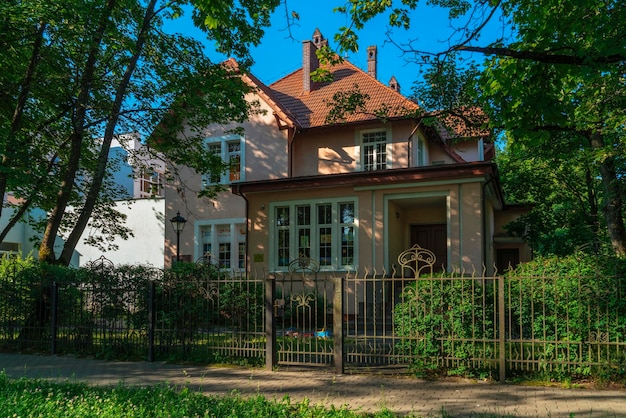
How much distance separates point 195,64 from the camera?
14.4 metres

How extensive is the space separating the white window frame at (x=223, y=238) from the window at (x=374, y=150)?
5078 mm

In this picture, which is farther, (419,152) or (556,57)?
(419,152)

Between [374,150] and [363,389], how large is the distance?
13198mm

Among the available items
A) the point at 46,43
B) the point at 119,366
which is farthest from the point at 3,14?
the point at 119,366

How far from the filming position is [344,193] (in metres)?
16.1

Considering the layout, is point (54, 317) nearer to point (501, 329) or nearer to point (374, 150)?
point (501, 329)

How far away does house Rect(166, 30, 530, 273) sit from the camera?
14.4 metres

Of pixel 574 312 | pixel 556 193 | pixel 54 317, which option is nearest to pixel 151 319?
pixel 54 317

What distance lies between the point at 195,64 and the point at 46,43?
365 cm

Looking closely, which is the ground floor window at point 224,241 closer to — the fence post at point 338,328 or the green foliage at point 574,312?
the fence post at point 338,328

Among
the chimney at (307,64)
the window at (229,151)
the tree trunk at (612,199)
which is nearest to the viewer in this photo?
the tree trunk at (612,199)

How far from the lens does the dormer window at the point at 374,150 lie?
19641mm

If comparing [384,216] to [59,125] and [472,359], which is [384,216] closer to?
[472,359]

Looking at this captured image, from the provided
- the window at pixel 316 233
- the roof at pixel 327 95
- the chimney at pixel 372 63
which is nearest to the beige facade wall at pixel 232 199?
the roof at pixel 327 95
